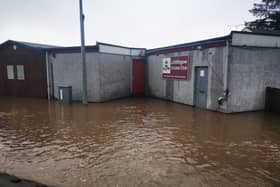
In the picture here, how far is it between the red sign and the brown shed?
6886 mm

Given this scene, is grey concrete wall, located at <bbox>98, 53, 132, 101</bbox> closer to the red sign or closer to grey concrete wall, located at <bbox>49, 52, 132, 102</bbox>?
grey concrete wall, located at <bbox>49, 52, 132, 102</bbox>

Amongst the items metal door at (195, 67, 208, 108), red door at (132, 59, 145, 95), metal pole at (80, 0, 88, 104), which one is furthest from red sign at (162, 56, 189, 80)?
metal pole at (80, 0, 88, 104)

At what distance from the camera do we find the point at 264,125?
227 inches

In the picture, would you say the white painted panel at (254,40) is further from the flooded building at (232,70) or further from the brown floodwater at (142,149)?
the brown floodwater at (142,149)

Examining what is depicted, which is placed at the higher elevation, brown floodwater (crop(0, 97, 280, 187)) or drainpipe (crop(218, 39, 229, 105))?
drainpipe (crop(218, 39, 229, 105))

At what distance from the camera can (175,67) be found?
9516 mm

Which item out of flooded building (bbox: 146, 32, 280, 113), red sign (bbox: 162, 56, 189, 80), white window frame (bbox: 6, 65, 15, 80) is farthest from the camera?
white window frame (bbox: 6, 65, 15, 80)

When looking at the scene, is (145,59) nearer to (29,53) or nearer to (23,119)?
(29,53)

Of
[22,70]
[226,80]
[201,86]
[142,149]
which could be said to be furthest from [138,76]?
[142,149]

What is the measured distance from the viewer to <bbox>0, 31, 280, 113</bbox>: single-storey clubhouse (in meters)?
7.09

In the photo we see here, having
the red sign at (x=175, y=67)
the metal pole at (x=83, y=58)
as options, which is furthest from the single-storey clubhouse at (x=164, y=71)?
the metal pole at (x=83, y=58)

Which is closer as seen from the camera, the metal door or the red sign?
the metal door

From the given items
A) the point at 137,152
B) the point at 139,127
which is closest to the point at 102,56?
the point at 139,127

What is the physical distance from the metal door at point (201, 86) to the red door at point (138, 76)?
4.48 meters
